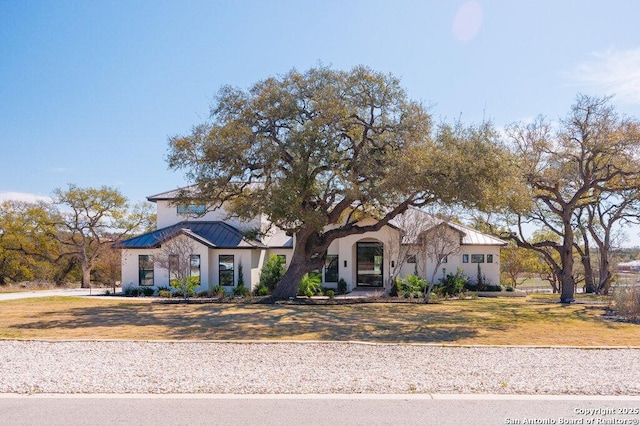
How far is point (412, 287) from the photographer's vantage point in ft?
79.0

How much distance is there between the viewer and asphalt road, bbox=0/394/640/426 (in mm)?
6008

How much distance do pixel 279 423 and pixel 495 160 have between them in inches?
518

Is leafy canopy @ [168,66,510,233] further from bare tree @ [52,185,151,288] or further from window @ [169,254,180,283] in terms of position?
bare tree @ [52,185,151,288]

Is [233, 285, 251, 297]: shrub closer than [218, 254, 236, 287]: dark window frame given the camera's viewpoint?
Yes

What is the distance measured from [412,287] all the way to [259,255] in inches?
368

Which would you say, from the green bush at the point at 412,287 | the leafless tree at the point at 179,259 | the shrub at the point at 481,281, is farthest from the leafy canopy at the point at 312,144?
the shrub at the point at 481,281

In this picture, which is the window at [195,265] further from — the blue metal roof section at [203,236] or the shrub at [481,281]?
the shrub at [481,281]

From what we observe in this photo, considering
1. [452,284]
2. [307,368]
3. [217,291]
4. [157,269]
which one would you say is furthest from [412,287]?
[307,368]

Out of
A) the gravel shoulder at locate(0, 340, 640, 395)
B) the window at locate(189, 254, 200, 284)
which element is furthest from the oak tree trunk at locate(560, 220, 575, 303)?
the window at locate(189, 254, 200, 284)

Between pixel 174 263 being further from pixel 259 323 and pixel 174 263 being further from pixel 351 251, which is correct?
pixel 351 251

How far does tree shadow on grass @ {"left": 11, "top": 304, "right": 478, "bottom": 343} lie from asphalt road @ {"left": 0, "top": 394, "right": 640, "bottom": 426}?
4.98 m

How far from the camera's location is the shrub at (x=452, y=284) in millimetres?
25703

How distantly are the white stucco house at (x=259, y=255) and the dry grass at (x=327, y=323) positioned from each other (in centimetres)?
566

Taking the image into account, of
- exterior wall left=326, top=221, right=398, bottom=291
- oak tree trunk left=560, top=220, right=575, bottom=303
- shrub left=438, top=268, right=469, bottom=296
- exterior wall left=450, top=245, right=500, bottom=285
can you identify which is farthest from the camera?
exterior wall left=450, top=245, right=500, bottom=285
